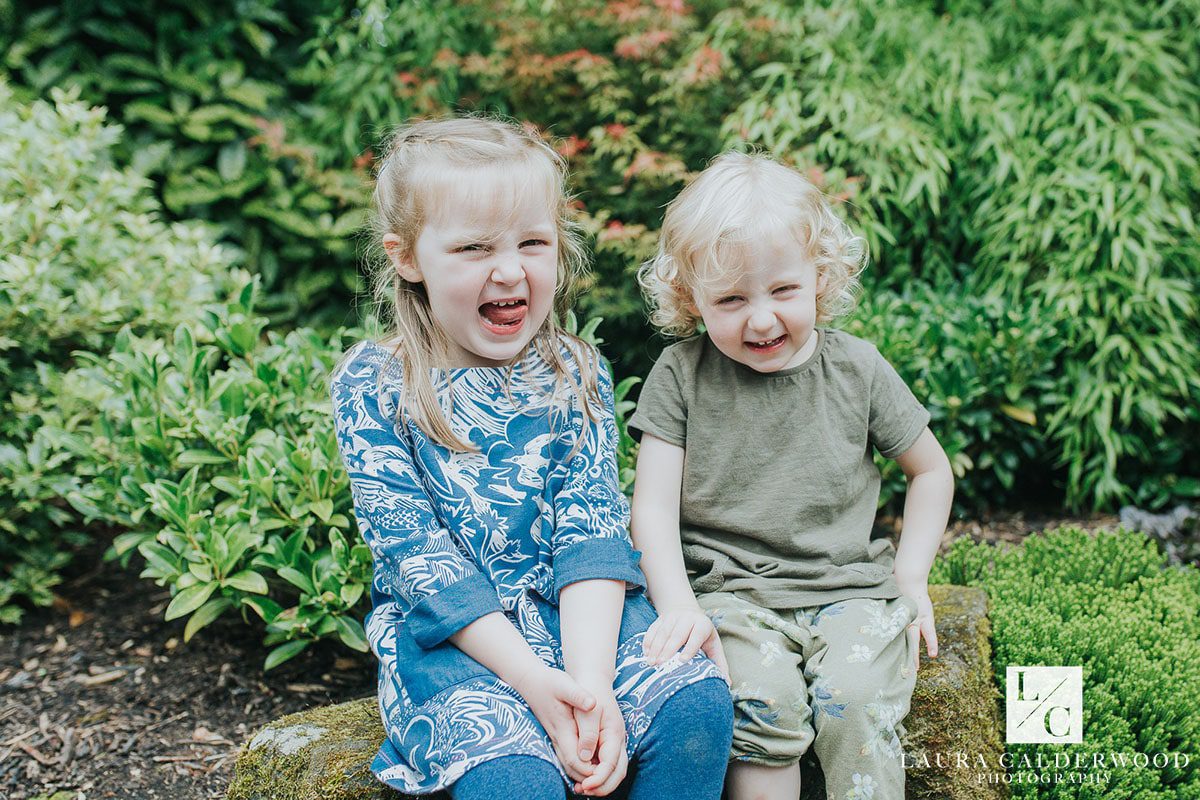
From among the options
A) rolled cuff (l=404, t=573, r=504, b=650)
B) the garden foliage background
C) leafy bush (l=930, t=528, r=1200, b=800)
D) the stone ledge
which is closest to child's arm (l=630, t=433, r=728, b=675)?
rolled cuff (l=404, t=573, r=504, b=650)

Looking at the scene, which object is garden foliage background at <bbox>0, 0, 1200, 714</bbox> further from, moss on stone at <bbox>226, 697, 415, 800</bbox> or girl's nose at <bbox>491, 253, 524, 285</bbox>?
girl's nose at <bbox>491, 253, 524, 285</bbox>

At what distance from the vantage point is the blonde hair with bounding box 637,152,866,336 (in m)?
2.11

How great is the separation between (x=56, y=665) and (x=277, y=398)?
1084mm

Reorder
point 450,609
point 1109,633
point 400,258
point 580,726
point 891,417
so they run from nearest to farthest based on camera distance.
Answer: point 580,726
point 450,609
point 400,258
point 891,417
point 1109,633

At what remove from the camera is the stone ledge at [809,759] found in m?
2.05

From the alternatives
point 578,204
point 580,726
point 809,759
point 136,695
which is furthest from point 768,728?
point 578,204

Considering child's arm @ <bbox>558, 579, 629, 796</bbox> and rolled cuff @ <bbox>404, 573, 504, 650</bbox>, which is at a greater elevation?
rolled cuff @ <bbox>404, 573, 504, 650</bbox>

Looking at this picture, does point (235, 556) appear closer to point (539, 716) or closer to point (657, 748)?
point (539, 716)

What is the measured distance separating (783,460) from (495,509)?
66 cm

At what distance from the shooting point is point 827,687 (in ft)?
6.60

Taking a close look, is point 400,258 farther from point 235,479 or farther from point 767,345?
point 235,479

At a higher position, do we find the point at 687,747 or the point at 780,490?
the point at 780,490

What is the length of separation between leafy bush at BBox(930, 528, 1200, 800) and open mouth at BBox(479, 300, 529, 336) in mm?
1453

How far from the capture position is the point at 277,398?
286 centimetres
